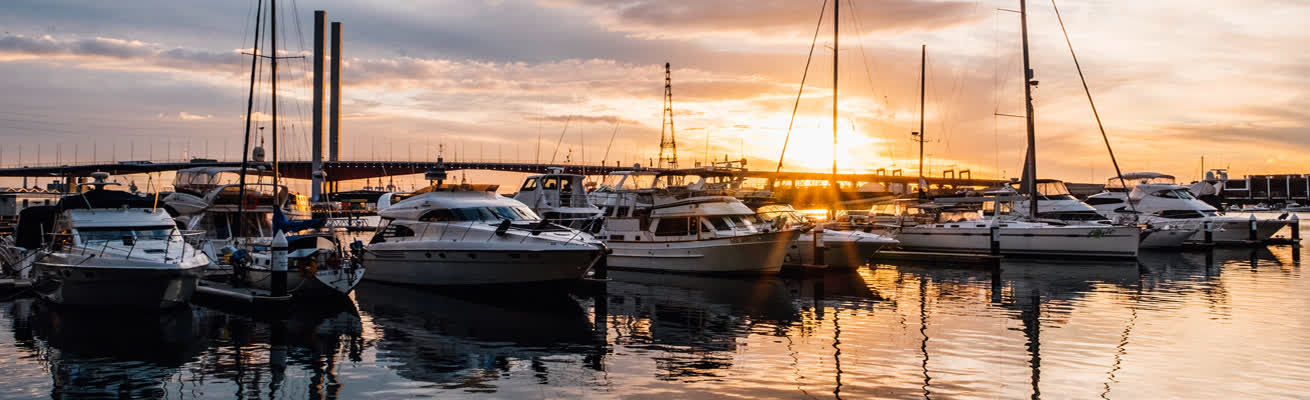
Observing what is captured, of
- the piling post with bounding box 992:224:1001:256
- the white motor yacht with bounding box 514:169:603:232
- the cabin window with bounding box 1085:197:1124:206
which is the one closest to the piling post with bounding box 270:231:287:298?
the white motor yacht with bounding box 514:169:603:232

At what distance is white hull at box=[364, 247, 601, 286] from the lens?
74.2ft

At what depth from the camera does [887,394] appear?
11805 mm

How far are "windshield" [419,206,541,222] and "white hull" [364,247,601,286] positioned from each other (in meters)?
1.15

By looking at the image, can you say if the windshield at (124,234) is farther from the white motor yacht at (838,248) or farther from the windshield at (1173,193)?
the windshield at (1173,193)

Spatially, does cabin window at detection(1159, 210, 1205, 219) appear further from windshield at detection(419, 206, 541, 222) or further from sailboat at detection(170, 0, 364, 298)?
sailboat at detection(170, 0, 364, 298)

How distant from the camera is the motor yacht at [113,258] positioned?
18.7 m

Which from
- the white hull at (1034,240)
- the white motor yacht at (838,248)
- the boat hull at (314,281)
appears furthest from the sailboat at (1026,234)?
the boat hull at (314,281)

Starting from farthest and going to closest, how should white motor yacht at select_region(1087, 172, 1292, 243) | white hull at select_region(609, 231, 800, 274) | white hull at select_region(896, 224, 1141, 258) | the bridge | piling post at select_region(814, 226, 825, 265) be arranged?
the bridge, white motor yacht at select_region(1087, 172, 1292, 243), white hull at select_region(896, 224, 1141, 258), piling post at select_region(814, 226, 825, 265), white hull at select_region(609, 231, 800, 274)

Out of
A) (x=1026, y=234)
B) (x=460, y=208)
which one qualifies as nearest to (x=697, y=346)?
(x=460, y=208)

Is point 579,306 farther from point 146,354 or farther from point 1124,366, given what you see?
point 1124,366

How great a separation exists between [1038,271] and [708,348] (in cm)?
2032

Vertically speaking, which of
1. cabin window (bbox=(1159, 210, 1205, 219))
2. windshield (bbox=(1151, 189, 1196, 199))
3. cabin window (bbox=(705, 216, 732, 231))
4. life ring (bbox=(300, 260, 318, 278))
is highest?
windshield (bbox=(1151, 189, 1196, 199))

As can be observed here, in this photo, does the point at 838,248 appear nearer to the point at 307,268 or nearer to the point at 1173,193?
the point at 307,268

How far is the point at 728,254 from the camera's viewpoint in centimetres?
2773
